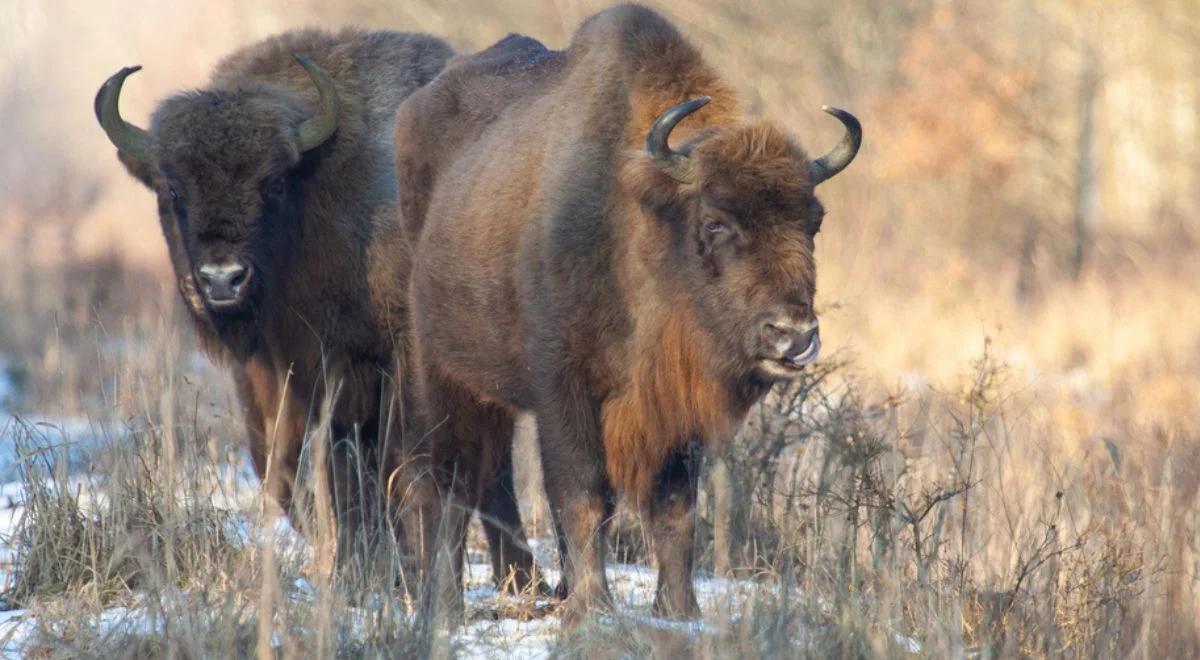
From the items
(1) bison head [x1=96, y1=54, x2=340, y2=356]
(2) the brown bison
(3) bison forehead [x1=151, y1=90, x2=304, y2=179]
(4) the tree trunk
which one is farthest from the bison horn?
(4) the tree trunk

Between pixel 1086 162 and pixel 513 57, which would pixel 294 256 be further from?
pixel 1086 162

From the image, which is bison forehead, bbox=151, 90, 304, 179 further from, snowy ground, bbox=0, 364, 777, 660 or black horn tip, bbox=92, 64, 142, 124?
snowy ground, bbox=0, 364, 777, 660

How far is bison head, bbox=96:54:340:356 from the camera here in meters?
7.36

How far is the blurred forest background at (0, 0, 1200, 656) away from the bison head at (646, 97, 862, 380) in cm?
82

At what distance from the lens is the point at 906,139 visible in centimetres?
2244

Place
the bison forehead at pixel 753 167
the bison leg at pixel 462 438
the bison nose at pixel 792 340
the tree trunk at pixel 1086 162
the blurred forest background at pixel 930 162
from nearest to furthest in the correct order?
the bison nose at pixel 792 340 < the bison forehead at pixel 753 167 < the bison leg at pixel 462 438 < the blurred forest background at pixel 930 162 < the tree trunk at pixel 1086 162

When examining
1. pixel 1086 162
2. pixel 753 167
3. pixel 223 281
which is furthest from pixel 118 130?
pixel 1086 162

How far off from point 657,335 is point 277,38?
A: 3.66 m

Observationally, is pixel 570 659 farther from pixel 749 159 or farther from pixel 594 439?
pixel 749 159

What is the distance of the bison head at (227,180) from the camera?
736cm

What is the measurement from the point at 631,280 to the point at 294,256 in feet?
7.60

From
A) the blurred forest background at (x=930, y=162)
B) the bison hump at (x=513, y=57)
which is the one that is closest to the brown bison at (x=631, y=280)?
the bison hump at (x=513, y=57)

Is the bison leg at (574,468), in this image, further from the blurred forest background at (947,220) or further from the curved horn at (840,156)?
the curved horn at (840,156)

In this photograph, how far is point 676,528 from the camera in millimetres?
6246
